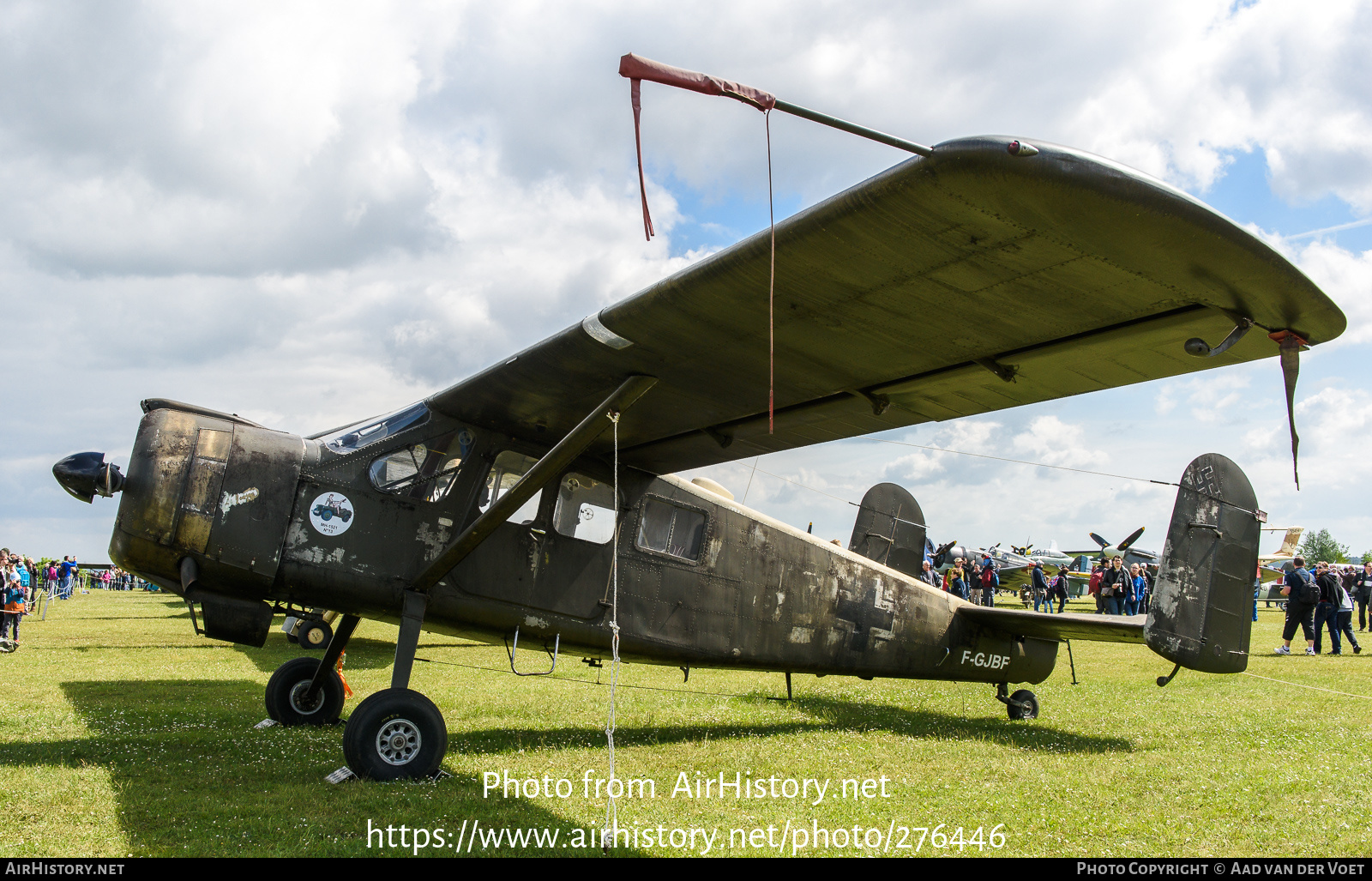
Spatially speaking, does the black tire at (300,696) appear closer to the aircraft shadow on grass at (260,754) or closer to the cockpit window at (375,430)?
the aircraft shadow on grass at (260,754)

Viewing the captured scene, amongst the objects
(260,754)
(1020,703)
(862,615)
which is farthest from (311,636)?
(1020,703)

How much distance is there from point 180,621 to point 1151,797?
23.6m

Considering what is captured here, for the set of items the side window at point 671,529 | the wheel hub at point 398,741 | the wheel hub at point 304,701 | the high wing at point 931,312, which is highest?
the high wing at point 931,312

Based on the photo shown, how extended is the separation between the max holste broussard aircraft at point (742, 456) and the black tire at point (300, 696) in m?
0.03

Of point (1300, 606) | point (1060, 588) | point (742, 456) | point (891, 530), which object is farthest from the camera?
point (1060, 588)

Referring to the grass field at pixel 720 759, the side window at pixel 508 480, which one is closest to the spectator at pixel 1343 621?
the grass field at pixel 720 759

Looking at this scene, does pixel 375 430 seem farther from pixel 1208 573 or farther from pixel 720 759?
pixel 1208 573

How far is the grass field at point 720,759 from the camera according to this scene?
16.6ft

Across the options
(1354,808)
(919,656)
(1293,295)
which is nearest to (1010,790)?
(1354,808)

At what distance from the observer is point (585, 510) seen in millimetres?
7465

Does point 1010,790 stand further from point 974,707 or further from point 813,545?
point 974,707

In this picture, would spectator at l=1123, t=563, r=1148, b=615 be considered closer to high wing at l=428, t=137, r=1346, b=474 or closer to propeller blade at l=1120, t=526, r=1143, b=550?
propeller blade at l=1120, t=526, r=1143, b=550

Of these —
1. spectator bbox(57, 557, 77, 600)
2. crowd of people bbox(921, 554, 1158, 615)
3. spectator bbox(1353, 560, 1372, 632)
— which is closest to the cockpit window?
crowd of people bbox(921, 554, 1158, 615)

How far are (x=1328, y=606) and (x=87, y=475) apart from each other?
67.2 ft
